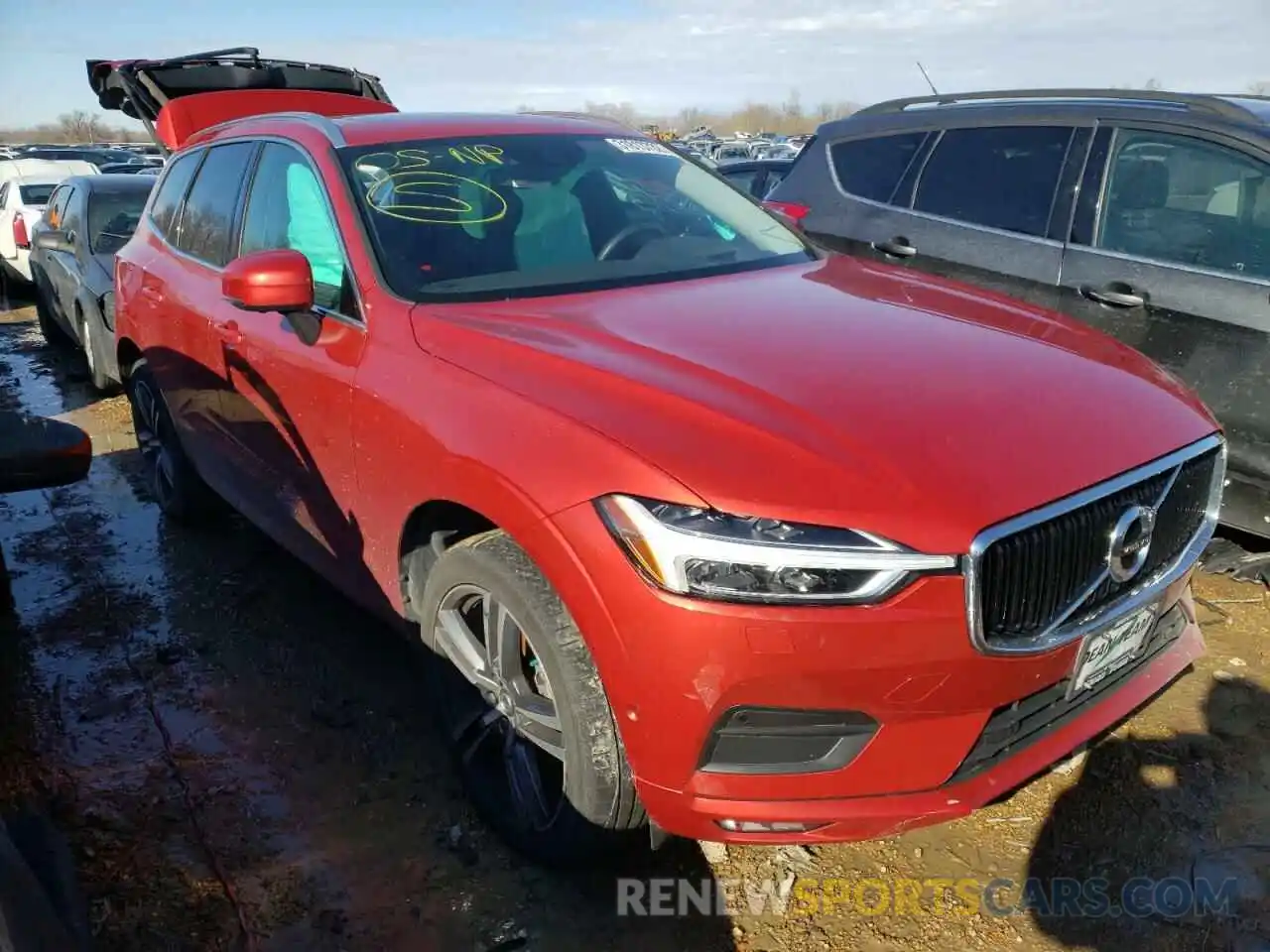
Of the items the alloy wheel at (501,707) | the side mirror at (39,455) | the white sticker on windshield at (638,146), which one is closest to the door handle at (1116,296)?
the white sticker on windshield at (638,146)

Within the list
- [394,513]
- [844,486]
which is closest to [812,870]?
[844,486]

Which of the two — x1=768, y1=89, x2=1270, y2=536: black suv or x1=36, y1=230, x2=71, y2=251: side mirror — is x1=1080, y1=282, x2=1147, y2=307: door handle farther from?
x1=36, y1=230, x2=71, y2=251: side mirror

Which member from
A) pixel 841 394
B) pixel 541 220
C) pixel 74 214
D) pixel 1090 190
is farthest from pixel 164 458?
pixel 1090 190

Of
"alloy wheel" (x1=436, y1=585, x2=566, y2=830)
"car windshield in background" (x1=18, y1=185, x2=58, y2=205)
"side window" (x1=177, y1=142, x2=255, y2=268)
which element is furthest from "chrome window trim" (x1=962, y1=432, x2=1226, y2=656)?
"car windshield in background" (x1=18, y1=185, x2=58, y2=205)

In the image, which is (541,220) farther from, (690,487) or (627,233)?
Answer: (690,487)

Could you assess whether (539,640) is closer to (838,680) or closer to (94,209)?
(838,680)

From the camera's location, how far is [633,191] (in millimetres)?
3445

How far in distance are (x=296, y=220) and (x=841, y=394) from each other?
6.89 ft

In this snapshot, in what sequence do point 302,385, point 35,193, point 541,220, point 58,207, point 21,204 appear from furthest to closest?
1. point 35,193
2. point 21,204
3. point 58,207
4. point 541,220
5. point 302,385

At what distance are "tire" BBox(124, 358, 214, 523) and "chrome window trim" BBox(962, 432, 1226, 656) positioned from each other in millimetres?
3639

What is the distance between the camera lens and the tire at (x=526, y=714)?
2146mm

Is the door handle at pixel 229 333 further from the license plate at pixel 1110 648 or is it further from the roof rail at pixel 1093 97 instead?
the roof rail at pixel 1093 97

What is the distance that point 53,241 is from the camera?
7.07 m

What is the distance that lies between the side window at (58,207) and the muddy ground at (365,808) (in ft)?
17.2
